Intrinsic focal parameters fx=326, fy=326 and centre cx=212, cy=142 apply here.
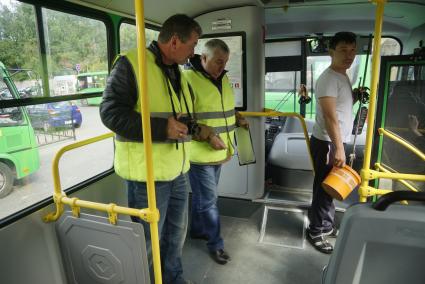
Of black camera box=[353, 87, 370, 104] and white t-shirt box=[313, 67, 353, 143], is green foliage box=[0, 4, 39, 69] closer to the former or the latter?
white t-shirt box=[313, 67, 353, 143]

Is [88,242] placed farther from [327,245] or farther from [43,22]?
[327,245]

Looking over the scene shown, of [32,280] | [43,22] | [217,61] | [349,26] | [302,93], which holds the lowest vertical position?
→ [32,280]

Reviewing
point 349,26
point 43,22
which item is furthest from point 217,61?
point 349,26

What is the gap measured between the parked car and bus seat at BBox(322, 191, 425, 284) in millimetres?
1908

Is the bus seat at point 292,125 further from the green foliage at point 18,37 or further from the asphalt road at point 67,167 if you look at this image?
the green foliage at point 18,37

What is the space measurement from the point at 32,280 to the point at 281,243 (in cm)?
209

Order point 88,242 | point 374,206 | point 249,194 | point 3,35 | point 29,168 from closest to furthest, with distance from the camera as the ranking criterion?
1. point 374,206
2. point 88,242
3. point 3,35
4. point 29,168
5. point 249,194

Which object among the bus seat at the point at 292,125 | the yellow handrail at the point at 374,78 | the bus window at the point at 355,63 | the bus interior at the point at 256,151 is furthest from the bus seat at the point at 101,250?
the bus seat at the point at 292,125

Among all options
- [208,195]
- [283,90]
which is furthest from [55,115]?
[283,90]

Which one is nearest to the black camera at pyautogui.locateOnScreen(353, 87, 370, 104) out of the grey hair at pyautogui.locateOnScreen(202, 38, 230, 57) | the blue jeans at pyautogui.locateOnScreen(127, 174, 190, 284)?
the grey hair at pyautogui.locateOnScreen(202, 38, 230, 57)

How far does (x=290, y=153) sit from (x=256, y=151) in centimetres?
75

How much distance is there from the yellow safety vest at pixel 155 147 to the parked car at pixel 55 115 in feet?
2.24

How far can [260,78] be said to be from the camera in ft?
12.3

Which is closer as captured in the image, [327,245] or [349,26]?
[327,245]
